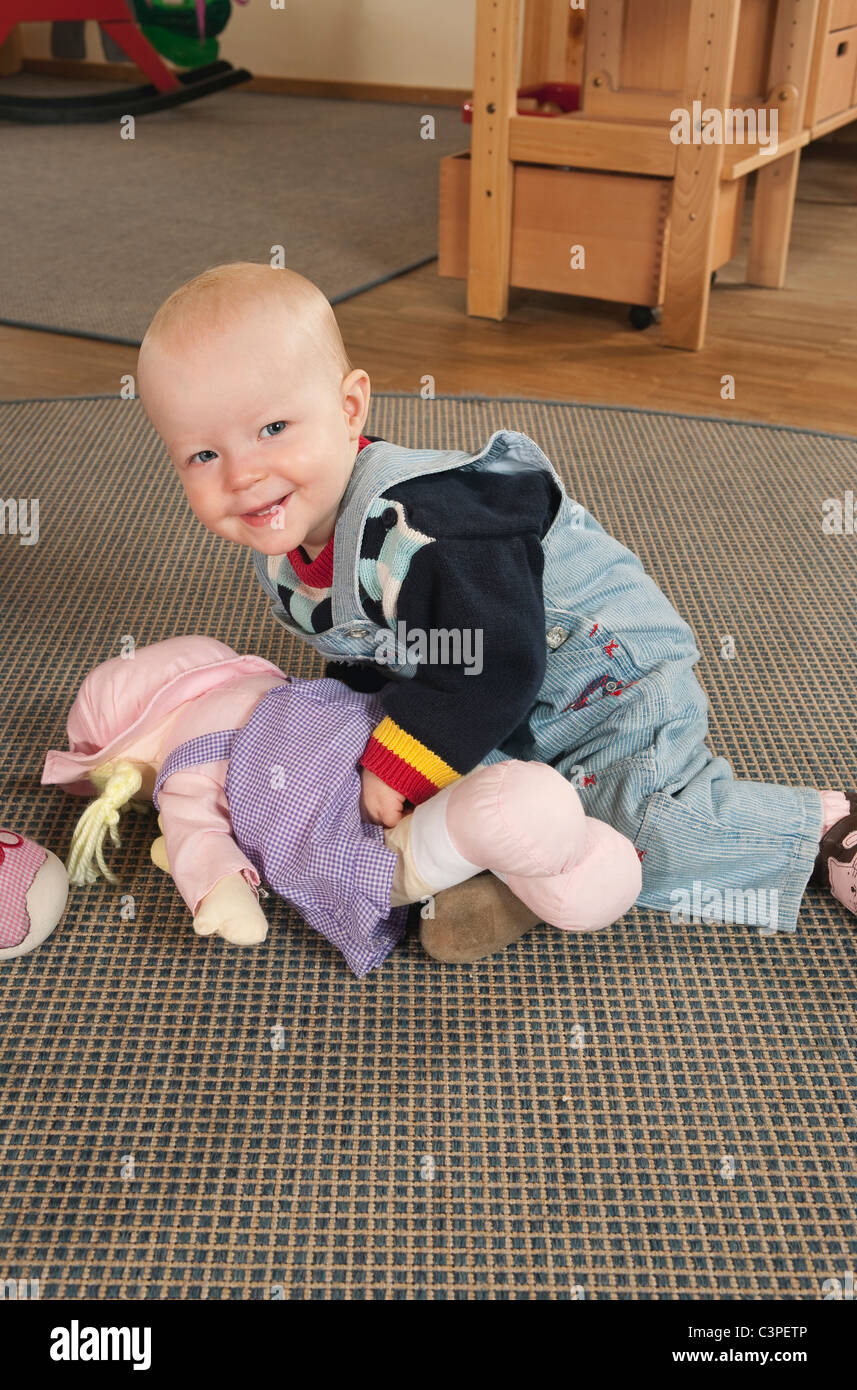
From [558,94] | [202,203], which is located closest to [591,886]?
[558,94]

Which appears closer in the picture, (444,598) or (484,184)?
(444,598)

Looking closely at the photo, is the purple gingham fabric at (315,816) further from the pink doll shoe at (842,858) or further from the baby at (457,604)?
the pink doll shoe at (842,858)

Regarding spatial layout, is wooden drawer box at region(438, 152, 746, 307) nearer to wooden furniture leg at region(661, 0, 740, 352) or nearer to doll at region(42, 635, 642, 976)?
wooden furniture leg at region(661, 0, 740, 352)

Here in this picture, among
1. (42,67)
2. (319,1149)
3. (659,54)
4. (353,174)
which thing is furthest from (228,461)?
(42,67)

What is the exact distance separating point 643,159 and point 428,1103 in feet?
5.02

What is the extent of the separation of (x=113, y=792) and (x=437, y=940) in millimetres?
258

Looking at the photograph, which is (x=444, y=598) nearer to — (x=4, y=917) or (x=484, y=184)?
(x=4, y=917)

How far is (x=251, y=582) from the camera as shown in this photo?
122 centimetres

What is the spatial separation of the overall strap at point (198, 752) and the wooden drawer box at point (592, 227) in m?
1.33

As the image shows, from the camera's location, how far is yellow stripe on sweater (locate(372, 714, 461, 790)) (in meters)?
0.78

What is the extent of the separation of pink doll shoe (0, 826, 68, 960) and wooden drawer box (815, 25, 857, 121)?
201 centimetres

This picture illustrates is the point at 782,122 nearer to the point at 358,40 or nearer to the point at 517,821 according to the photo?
the point at 517,821
